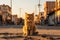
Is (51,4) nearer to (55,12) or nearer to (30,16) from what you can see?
(55,12)

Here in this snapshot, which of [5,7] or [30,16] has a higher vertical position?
[5,7]

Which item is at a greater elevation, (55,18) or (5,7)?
(5,7)

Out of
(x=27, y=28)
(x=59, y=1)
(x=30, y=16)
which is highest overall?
(x=59, y=1)

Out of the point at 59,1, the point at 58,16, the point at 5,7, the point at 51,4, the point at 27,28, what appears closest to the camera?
the point at 27,28

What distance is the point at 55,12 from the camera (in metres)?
32.4

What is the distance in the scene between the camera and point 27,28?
432 inches

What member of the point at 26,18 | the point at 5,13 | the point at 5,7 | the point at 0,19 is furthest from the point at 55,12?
the point at 5,7

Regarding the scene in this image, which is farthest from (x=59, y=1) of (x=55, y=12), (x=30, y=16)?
(x=30, y=16)

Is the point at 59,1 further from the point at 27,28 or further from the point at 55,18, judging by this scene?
the point at 27,28

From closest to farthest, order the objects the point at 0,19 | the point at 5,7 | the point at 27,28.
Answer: the point at 27,28 → the point at 0,19 → the point at 5,7

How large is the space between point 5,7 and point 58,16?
122 ft

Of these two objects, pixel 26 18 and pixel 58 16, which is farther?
pixel 58 16

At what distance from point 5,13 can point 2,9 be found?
7.25 ft

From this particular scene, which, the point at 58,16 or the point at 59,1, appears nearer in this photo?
the point at 58,16
